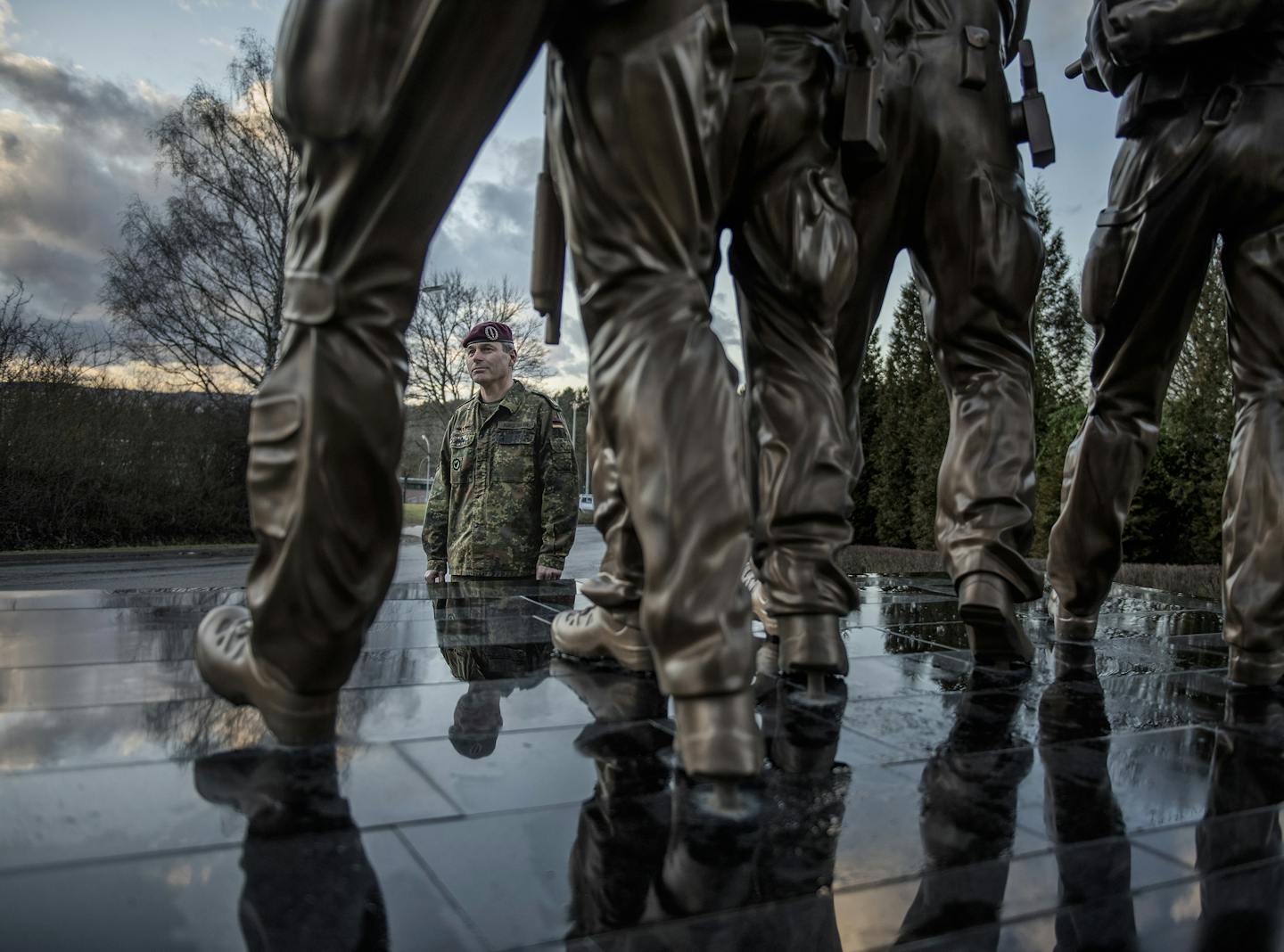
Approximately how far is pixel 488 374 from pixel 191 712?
12.3 feet

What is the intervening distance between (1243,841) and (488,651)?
1956 millimetres

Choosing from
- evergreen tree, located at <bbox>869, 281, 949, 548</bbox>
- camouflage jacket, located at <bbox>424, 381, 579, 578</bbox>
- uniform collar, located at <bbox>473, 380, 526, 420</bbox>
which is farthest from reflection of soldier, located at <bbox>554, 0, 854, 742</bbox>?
evergreen tree, located at <bbox>869, 281, 949, 548</bbox>

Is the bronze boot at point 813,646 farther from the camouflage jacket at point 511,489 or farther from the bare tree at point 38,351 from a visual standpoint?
the bare tree at point 38,351

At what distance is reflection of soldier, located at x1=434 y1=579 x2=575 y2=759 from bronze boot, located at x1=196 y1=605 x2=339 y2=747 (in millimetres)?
260

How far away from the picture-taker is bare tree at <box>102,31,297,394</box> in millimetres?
21172

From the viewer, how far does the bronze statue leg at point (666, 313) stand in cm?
163

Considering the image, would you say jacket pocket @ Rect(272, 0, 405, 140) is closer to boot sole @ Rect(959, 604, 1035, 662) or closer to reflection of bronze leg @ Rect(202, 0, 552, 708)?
reflection of bronze leg @ Rect(202, 0, 552, 708)

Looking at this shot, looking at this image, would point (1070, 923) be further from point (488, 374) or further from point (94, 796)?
point (488, 374)

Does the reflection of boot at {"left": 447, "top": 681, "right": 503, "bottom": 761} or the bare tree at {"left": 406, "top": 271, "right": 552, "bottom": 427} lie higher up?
the bare tree at {"left": 406, "top": 271, "right": 552, "bottom": 427}

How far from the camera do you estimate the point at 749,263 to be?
2.65 metres

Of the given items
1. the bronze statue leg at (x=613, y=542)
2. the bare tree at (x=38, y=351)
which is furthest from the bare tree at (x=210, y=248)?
the bronze statue leg at (x=613, y=542)

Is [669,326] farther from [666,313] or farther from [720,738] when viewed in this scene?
[720,738]

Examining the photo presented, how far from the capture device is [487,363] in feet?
19.0

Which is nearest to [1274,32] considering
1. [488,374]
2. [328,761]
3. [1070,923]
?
[1070,923]
